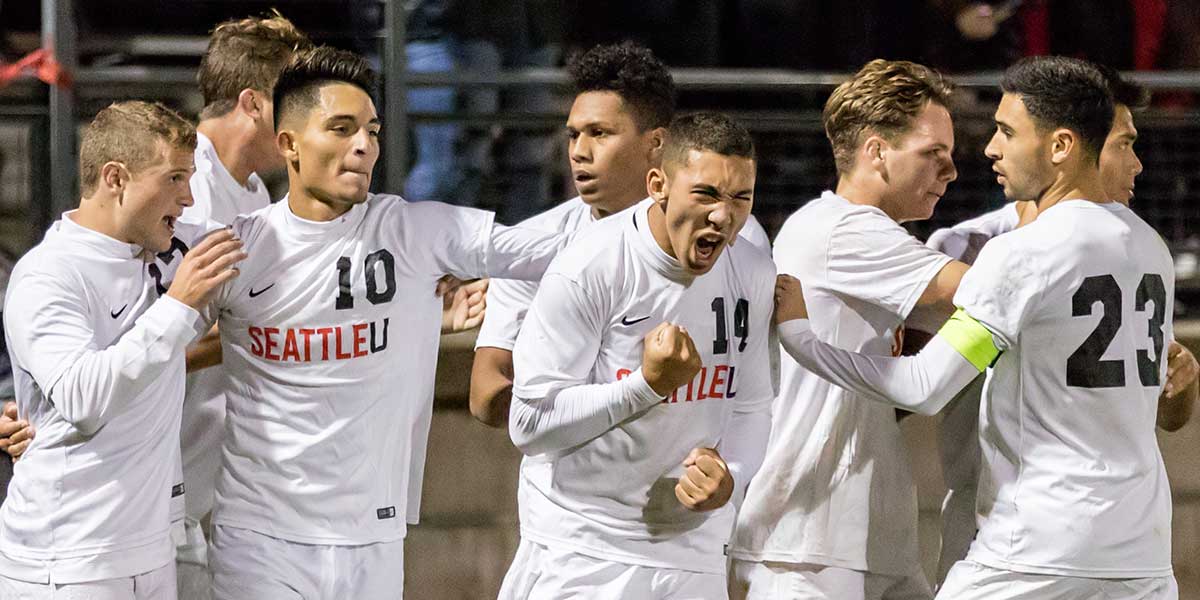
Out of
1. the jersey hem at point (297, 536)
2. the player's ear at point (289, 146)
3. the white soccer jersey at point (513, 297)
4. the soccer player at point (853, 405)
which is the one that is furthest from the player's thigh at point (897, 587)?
the player's ear at point (289, 146)

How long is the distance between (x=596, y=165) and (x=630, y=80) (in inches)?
9.6

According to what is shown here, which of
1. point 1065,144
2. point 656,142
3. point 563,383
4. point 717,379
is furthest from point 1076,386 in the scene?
point 656,142

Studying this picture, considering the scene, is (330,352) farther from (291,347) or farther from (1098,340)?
(1098,340)

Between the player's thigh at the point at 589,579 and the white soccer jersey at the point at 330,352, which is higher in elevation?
the white soccer jersey at the point at 330,352

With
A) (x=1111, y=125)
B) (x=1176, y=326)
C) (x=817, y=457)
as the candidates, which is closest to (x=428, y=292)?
(x=817, y=457)

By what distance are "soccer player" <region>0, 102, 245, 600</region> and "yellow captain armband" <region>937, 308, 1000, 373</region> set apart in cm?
154

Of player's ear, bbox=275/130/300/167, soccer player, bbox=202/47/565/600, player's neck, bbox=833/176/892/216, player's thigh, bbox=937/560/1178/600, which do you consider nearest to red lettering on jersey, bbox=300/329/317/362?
soccer player, bbox=202/47/565/600

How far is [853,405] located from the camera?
4203mm

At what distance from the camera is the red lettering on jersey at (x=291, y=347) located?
3.87 metres

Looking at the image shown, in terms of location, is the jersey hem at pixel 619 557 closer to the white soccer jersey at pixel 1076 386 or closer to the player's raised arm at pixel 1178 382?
the white soccer jersey at pixel 1076 386

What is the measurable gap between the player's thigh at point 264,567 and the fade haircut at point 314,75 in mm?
953

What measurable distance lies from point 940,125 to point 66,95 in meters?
2.58

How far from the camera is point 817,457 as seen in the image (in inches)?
165

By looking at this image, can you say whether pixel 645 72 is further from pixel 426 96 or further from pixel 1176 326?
pixel 1176 326
